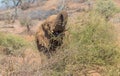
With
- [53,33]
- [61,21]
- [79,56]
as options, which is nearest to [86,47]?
[79,56]

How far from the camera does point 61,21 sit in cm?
1077

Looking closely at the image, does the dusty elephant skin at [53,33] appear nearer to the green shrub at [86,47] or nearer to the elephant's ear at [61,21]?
the elephant's ear at [61,21]

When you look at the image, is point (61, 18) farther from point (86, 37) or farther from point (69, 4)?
point (69, 4)

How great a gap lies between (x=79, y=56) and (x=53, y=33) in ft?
7.86

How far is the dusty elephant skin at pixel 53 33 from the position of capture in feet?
34.2

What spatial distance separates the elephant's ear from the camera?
1062 cm

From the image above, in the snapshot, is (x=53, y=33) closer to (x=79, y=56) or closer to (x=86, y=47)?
(x=86, y=47)

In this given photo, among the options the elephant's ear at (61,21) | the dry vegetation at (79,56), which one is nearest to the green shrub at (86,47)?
the dry vegetation at (79,56)

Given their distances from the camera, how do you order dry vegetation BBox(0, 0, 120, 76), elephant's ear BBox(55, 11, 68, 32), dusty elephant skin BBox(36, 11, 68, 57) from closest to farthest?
dry vegetation BBox(0, 0, 120, 76), dusty elephant skin BBox(36, 11, 68, 57), elephant's ear BBox(55, 11, 68, 32)

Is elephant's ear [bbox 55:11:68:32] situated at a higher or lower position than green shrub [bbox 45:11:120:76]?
higher

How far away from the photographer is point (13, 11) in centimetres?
3991

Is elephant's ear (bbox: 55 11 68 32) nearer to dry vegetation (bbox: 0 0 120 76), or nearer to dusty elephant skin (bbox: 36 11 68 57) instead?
dusty elephant skin (bbox: 36 11 68 57)

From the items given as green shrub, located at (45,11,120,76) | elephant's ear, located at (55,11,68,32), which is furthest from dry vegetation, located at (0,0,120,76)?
elephant's ear, located at (55,11,68,32)

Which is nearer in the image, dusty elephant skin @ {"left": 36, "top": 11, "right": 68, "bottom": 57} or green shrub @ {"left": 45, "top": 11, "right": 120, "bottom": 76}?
green shrub @ {"left": 45, "top": 11, "right": 120, "bottom": 76}
